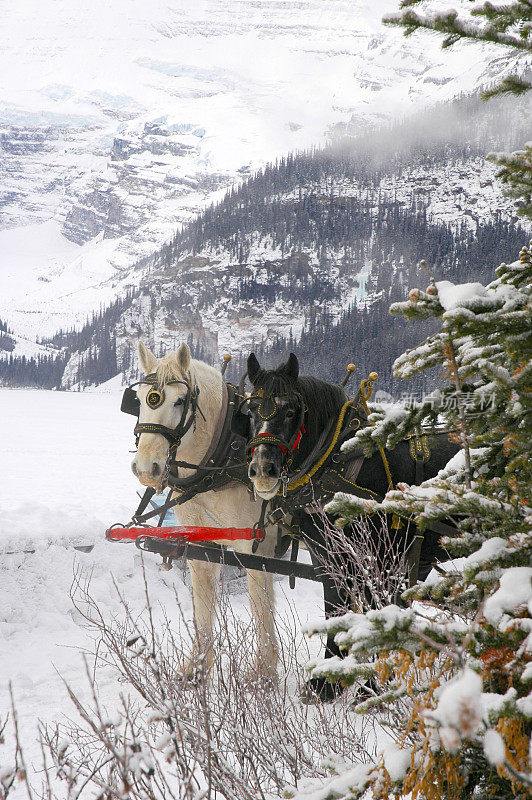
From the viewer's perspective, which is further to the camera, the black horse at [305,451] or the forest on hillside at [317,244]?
the forest on hillside at [317,244]

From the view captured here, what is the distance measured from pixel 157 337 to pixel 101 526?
94.0 meters

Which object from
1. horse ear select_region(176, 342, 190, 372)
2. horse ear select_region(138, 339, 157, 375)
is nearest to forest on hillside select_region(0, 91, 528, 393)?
horse ear select_region(138, 339, 157, 375)

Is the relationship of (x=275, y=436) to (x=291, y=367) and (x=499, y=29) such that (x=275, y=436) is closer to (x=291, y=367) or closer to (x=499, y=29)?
(x=291, y=367)

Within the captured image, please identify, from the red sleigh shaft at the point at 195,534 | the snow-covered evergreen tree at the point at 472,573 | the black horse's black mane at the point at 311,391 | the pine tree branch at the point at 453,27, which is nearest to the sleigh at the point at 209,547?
the red sleigh shaft at the point at 195,534

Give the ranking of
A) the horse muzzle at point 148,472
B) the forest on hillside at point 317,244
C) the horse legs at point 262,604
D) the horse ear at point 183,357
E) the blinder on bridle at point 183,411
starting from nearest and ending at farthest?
the horse legs at point 262,604 < the horse muzzle at point 148,472 < the blinder on bridle at point 183,411 < the horse ear at point 183,357 < the forest on hillside at point 317,244

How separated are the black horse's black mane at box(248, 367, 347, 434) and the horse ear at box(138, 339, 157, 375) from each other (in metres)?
0.92

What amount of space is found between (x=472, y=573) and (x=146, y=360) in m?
3.40

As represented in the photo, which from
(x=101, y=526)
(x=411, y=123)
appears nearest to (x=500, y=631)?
(x=101, y=526)

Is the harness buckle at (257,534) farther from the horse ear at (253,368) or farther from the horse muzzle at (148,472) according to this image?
the horse ear at (253,368)

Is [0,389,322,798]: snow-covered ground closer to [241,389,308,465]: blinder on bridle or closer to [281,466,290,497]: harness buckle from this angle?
[281,466,290,497]: harness buckle

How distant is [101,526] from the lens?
6.82 metres

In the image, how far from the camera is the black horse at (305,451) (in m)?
3.33

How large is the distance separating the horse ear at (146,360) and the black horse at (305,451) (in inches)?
32.4

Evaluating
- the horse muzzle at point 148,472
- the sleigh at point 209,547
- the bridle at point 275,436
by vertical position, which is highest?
the bridle at point 275,436
